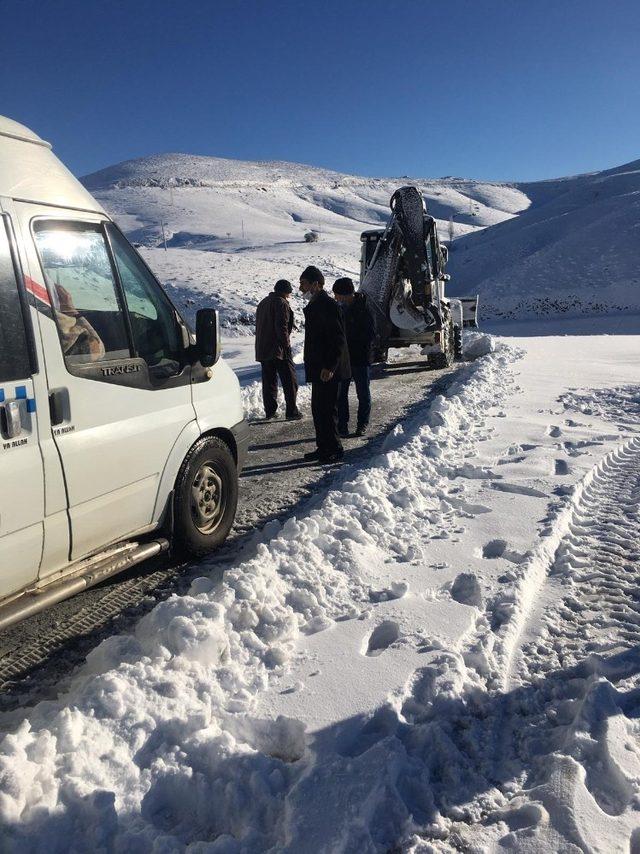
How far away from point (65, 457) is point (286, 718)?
165 centimetres

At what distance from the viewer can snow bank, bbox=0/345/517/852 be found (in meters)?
2.18

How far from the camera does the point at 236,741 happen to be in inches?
102

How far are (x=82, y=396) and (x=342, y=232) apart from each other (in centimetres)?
10816

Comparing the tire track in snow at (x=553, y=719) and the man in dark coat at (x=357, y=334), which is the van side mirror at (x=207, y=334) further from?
the man in dark coat at (x=357, y=334)

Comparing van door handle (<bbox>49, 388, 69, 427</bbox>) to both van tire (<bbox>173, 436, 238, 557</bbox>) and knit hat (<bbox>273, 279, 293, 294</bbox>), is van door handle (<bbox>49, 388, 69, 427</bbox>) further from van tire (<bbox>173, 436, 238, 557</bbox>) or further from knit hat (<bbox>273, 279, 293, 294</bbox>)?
knit hat (<bbox>273, 279, 293, 294</bbox>)

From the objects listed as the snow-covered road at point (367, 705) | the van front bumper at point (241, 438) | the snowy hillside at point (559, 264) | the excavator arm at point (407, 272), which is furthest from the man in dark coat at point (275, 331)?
the snowy hillside at point (559, 264)

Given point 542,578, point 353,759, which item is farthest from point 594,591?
point 353,759

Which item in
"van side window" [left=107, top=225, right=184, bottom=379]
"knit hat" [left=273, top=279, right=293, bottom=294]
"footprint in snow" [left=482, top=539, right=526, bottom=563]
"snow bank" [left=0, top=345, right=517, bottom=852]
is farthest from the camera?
"knit hat" [left=273, top=279, right=293, bottom=294]

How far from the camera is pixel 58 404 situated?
10.3ft

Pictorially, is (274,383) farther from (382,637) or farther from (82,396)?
(382,637)

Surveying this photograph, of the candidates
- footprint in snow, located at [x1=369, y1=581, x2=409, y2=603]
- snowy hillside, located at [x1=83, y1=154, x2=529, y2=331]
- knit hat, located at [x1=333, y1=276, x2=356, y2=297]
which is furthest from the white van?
snowy hillside, located at [x1=83, y1=154, x2=529, y2=331]

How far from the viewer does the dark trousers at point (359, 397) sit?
812 centimetres

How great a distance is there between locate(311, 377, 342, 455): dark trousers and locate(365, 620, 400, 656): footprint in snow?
362 cm

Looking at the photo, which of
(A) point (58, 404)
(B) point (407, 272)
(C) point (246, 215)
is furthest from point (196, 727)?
(C) point (246, 215)
